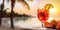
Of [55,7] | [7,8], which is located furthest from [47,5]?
[7,8]

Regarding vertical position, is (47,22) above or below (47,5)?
below

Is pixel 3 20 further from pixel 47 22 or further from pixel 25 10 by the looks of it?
pixel 47 22

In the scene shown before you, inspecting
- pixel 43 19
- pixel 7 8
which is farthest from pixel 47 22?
pixel 7 8

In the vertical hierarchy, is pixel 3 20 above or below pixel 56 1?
below

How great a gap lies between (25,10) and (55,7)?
21 centimetres

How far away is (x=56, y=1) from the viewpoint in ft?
2.97

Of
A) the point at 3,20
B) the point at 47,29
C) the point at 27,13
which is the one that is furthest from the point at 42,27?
the point at 3,20

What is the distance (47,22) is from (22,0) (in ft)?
0.77

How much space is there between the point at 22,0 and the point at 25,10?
76 millimetres

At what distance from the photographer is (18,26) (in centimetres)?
91

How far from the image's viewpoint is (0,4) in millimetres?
931

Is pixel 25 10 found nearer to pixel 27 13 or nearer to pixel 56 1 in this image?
pixel 27 13

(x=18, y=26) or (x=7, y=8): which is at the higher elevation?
(x=7, y=8)

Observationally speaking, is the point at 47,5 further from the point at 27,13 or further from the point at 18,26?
the point at 18,26
